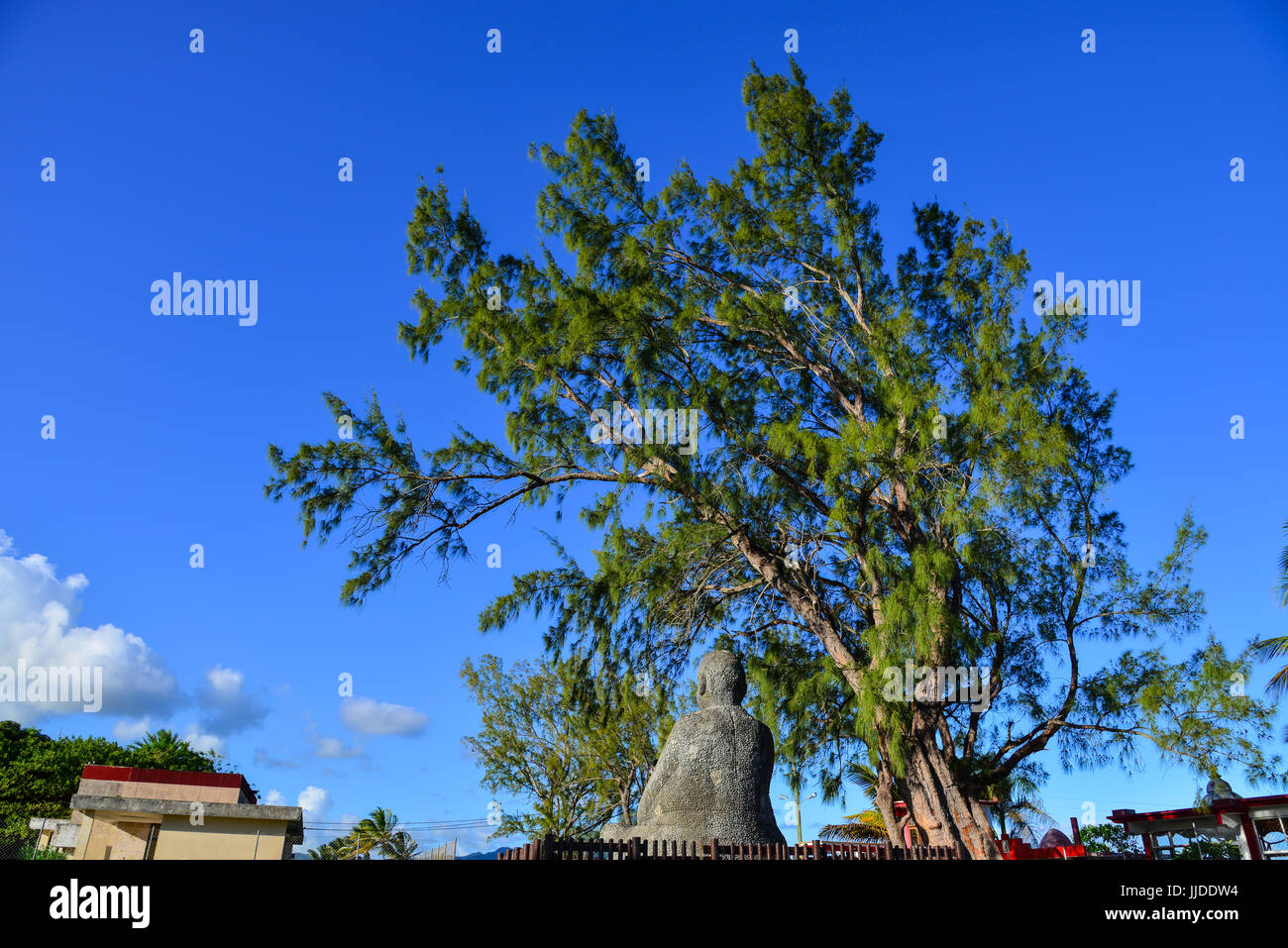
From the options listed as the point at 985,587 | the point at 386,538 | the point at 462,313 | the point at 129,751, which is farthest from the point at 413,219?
the point at 129,751

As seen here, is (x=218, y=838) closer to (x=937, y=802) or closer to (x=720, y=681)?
(x=720, y=681)

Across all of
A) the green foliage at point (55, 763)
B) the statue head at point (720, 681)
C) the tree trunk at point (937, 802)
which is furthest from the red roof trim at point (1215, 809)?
the green foliage at point (55, 763)

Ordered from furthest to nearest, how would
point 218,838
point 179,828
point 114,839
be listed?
point 114,839, point 218,838, point 179,828

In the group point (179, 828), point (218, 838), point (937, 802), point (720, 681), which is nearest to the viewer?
point (720, 681)

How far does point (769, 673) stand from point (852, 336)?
6.59 metres

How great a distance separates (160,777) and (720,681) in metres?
15.9

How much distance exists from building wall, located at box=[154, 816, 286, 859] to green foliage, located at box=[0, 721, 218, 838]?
469 inches

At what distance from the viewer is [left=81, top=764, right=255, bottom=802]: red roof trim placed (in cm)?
1938

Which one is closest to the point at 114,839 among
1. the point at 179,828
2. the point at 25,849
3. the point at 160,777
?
the point at 179,828

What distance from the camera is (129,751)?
31734 millimetres

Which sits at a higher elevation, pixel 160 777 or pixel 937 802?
pixel 160 777

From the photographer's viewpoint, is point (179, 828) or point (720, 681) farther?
point (179, 828)

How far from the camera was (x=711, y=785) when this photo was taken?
963 centimetres
